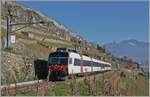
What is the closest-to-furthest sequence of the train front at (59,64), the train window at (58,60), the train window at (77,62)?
the train front at (59,64) < the train window at (58,60) < the train window at (77,62)

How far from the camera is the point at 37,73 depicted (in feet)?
142

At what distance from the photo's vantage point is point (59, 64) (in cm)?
4019

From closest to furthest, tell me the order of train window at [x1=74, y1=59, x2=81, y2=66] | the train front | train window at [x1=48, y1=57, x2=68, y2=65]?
the train front < train window at [x1=48, y1=57, x2=68, y2=65] < train window at [x1=74, y1=59, x2=81, y2=66]

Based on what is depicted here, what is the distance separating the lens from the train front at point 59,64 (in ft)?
131

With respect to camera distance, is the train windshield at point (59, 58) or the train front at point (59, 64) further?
the train windshield at point (59, 58)

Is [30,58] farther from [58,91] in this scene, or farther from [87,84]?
[58,91]

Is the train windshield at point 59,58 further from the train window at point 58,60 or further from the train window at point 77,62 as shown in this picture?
the train window at point 77,62

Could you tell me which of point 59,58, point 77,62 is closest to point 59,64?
point 59,58

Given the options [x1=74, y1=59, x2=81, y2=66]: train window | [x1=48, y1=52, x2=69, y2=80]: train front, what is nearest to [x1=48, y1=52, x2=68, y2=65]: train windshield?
[x1=48, y1=52, x2=69, y2=80]: train front

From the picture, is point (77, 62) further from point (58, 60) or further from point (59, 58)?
point (58, 60)

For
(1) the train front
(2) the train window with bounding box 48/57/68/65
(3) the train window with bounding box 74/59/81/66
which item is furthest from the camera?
(3) the train window with bounding box 74/59/81/66

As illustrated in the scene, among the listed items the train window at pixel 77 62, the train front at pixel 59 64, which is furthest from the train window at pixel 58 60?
the train window at pixel 77 62

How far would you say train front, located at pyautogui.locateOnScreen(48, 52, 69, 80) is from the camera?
3991 cm

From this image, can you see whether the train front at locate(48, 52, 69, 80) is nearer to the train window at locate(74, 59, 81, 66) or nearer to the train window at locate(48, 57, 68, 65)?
the train window at locate(48, 57, 68, 65)
